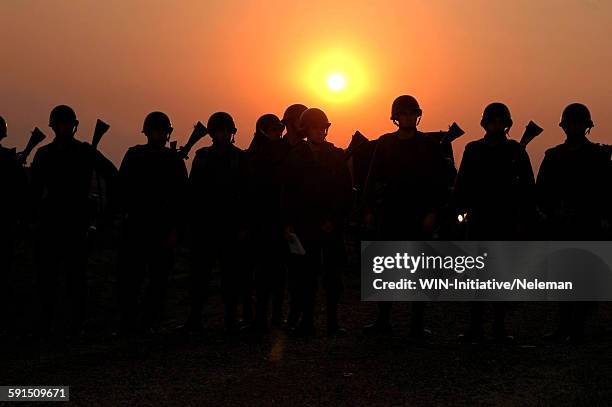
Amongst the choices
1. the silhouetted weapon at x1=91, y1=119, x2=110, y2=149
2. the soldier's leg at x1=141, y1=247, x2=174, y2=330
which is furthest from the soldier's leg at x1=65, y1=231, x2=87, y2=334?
the silhouetted weapon at x1=91, y1=119, x2=110, y2=149

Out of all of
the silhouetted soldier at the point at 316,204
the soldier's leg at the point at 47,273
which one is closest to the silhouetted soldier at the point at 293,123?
the silhouetted soldier at the point at 316,204

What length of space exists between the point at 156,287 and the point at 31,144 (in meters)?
2.38

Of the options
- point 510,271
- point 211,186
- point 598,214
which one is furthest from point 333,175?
point 510,271

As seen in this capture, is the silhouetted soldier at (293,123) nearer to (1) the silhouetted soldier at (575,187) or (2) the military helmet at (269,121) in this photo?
(2) the military helmet at (269,121)

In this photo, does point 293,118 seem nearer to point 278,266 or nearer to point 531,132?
point 278,266

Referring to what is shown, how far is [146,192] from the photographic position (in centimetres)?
1002

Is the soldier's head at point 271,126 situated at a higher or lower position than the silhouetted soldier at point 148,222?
higher

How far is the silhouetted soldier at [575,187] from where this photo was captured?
959 cm

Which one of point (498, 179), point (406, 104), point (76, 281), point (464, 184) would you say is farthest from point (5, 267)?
point (498, 179)

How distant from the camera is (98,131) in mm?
10352

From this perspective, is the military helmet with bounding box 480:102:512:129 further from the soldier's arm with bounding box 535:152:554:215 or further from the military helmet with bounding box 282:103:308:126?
the military helmet with bounding box 282:103:308:126

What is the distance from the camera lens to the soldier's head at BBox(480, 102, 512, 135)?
9.52 m

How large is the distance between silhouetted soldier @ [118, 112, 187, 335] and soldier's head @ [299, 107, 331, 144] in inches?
64.7

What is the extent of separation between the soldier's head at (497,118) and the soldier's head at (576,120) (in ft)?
2.04
